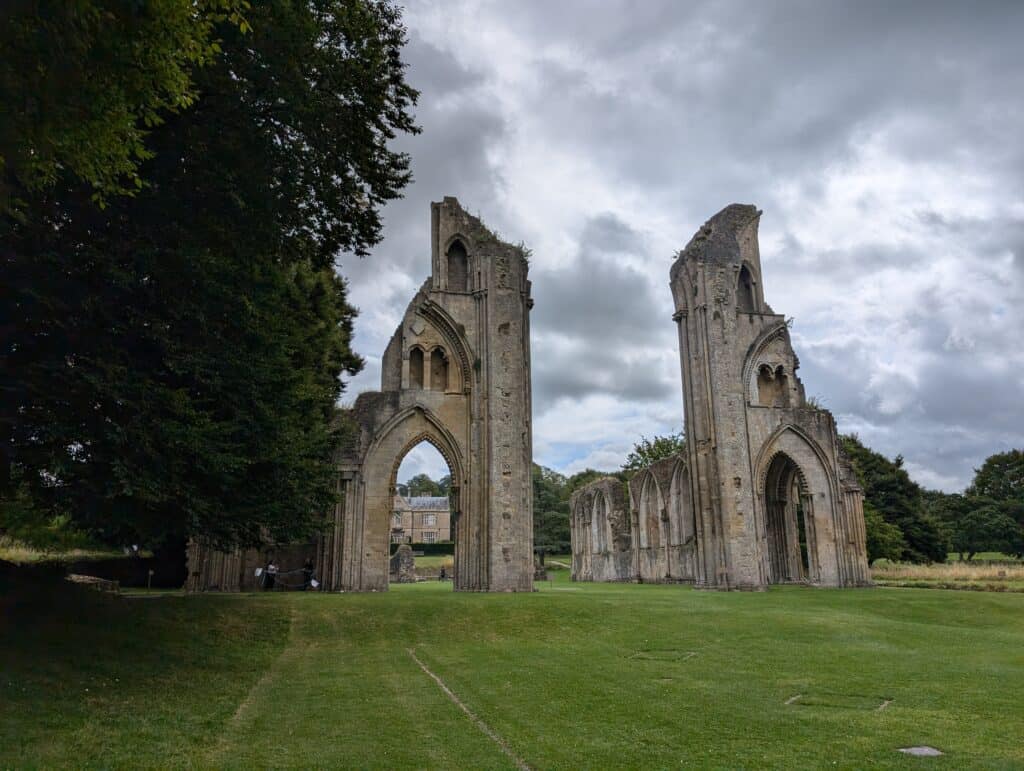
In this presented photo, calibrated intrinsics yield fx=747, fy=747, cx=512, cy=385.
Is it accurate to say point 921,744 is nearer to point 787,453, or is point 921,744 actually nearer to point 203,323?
point 203,323

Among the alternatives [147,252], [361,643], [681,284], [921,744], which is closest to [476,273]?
[681,284]

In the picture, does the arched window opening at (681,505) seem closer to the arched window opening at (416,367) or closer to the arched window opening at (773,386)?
the arched window opening at (773,386)

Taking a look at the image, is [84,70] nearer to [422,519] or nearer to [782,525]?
[782,525]

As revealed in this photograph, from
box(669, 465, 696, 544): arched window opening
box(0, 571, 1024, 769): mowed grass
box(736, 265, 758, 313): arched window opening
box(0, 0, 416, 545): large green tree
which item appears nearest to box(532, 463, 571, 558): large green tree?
box(669, 465, 696, 544): arched window opening

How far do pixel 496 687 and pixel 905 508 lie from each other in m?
44.8

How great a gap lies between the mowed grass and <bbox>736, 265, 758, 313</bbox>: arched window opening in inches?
649

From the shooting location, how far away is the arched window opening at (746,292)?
3133 centimetres

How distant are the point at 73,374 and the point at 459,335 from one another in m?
17.6

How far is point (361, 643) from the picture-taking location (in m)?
14.4

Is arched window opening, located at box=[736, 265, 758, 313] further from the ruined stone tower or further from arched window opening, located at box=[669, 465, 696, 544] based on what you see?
the ruined stone tower

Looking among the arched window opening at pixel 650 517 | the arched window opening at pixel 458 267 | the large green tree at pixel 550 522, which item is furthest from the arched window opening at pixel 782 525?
the large green tree at pixel 550 522

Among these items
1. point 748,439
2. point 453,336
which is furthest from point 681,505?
point 453,336

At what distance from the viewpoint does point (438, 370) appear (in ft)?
88.4

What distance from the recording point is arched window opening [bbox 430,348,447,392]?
26.8 metres
